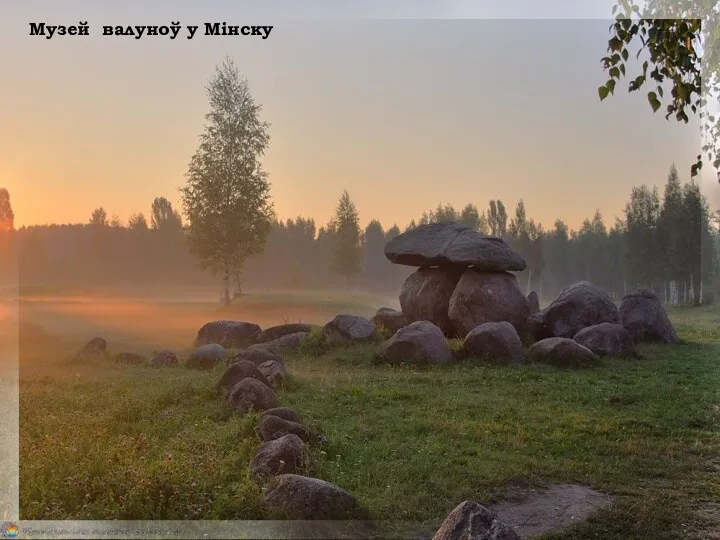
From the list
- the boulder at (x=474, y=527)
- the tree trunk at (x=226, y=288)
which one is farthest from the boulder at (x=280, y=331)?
the boulder at (x=474, y=527)

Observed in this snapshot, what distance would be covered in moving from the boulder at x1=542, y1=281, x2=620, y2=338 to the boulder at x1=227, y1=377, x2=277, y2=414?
37.6 feet

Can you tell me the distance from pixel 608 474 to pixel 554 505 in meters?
1.28

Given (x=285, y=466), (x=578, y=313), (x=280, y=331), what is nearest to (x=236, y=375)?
(x=285, y=466)

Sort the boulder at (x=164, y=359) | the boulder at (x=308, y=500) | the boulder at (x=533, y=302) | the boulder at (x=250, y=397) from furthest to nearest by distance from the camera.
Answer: the boulder at (x=533, y=302)
the boulder at (x=164, y=359)
the boulder at (x=250, y=397)
the boulder at (x=308, y=500)

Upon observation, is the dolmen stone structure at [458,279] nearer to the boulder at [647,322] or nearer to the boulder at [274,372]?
the boulder at [647,322]

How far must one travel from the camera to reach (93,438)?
7488 mm

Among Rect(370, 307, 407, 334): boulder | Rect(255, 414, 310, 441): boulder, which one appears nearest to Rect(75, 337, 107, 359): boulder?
Rect(370, 307, 407, 334): boulder

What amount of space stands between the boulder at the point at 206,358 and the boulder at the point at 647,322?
39.4ft

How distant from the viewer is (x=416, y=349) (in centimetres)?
1473

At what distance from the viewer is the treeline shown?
51.3 feet

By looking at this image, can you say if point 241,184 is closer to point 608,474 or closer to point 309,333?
point 309,333

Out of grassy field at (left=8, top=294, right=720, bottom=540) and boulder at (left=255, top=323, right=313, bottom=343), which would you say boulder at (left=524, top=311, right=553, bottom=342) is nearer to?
grassy field at (left=8, top=294, right=720, bottom=540)

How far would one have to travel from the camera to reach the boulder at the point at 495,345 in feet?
48.6

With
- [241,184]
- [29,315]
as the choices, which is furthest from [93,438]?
[241,184]
